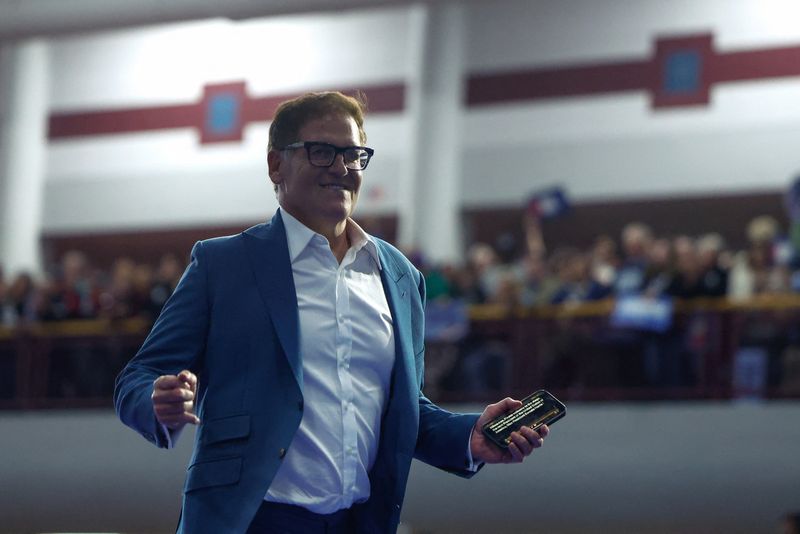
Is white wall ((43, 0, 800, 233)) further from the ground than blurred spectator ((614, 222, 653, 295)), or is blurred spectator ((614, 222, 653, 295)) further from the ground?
white wall ((43, 0, 800, 233))

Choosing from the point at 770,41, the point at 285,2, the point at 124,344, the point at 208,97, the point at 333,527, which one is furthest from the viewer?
the point at 208,97

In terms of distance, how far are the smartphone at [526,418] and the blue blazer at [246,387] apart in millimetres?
82

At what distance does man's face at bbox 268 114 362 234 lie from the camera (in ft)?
9.98

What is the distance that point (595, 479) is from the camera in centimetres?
1024

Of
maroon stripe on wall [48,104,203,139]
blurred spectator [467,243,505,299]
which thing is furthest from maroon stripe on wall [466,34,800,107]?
blurred spectator [467,243,505,299]

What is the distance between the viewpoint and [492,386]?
10.3m

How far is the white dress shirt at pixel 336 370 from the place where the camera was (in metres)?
2.90

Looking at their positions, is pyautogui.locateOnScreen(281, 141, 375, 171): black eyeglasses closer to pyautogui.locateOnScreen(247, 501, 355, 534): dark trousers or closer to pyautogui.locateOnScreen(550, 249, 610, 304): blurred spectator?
pyautogui.locateOnScreen(247, 501, 355, 534): dark trousers

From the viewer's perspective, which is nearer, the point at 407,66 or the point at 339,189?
the point at 339,189

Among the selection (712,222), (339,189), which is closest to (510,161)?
(712,222)

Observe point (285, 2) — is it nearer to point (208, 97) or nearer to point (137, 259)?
point (208, 97)

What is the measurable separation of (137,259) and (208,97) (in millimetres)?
2497

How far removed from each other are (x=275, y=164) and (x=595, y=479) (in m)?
7.57

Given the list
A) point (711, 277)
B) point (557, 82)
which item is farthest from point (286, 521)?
point (557, 82)
